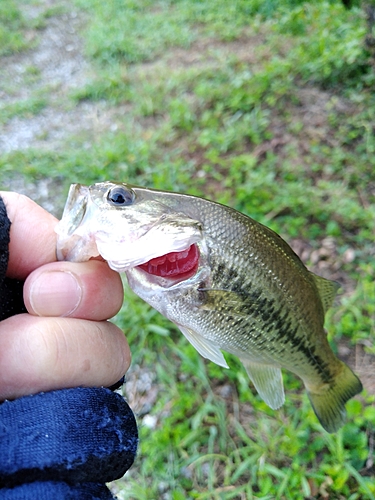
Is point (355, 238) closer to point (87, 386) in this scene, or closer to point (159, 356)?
point (159, 356)

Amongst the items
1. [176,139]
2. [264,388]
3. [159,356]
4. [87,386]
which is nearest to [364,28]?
[176,139]

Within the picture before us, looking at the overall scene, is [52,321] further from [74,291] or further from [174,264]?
[174,264]

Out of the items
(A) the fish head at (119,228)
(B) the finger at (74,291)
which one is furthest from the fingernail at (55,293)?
(A) the fish head at (119,228)

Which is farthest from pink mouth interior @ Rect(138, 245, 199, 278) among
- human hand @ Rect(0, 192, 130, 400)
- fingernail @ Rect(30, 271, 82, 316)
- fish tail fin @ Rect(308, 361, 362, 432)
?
fish tail fin @ Rect(308, 361, 362, 432)

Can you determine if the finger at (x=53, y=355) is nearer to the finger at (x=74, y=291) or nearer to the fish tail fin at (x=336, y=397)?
the finger at (x=74, y=291)

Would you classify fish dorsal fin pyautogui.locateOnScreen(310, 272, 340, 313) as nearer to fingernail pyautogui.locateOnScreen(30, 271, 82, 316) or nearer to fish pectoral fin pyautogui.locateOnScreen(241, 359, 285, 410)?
fish pectoral fin pyautogui.locateOnScreen(241, 359, 285, 410)
